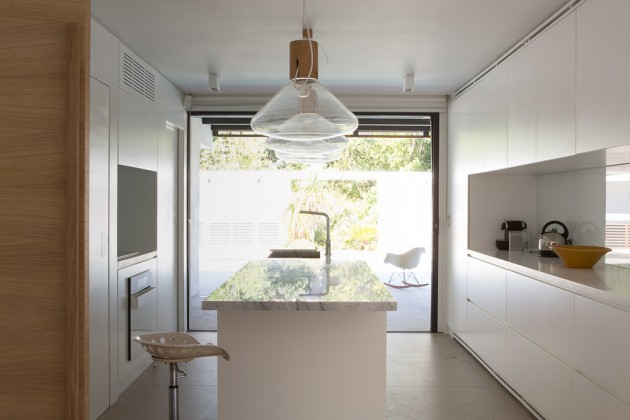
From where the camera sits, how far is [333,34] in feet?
12.4

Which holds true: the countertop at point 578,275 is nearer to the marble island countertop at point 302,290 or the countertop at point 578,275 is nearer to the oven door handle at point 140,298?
the marble island countertop at point 302,290

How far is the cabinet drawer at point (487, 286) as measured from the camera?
13.7 feet

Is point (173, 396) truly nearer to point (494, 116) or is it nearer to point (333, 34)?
point (333, 34)

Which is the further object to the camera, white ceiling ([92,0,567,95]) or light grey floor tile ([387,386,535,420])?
light grey floor tile ([387,386,535,420])

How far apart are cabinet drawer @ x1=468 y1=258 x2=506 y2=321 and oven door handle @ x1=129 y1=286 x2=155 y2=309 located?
9.19 ft

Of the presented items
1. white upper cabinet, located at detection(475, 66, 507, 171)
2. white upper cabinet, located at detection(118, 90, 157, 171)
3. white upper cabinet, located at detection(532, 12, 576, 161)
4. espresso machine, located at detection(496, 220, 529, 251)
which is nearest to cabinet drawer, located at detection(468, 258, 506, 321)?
espresso machine, located at detection(496, 220, 529, 251)

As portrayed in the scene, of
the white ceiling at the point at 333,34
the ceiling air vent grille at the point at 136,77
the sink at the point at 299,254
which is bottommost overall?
the sink at the point at 299,254

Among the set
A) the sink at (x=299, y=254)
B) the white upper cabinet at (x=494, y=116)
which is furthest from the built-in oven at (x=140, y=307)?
the white upper cabinet at (x=494, y=116)

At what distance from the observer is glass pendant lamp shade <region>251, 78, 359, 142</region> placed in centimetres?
258

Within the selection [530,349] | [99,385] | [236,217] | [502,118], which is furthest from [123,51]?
[236,217]

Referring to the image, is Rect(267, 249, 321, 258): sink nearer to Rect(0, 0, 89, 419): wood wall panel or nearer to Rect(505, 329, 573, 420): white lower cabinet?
Rect(505, 329, 573, 420): white lower cabinet

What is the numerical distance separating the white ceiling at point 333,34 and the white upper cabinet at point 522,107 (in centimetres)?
18

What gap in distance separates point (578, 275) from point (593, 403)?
761 mm

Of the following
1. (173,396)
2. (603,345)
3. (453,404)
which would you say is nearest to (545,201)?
(453,404)
